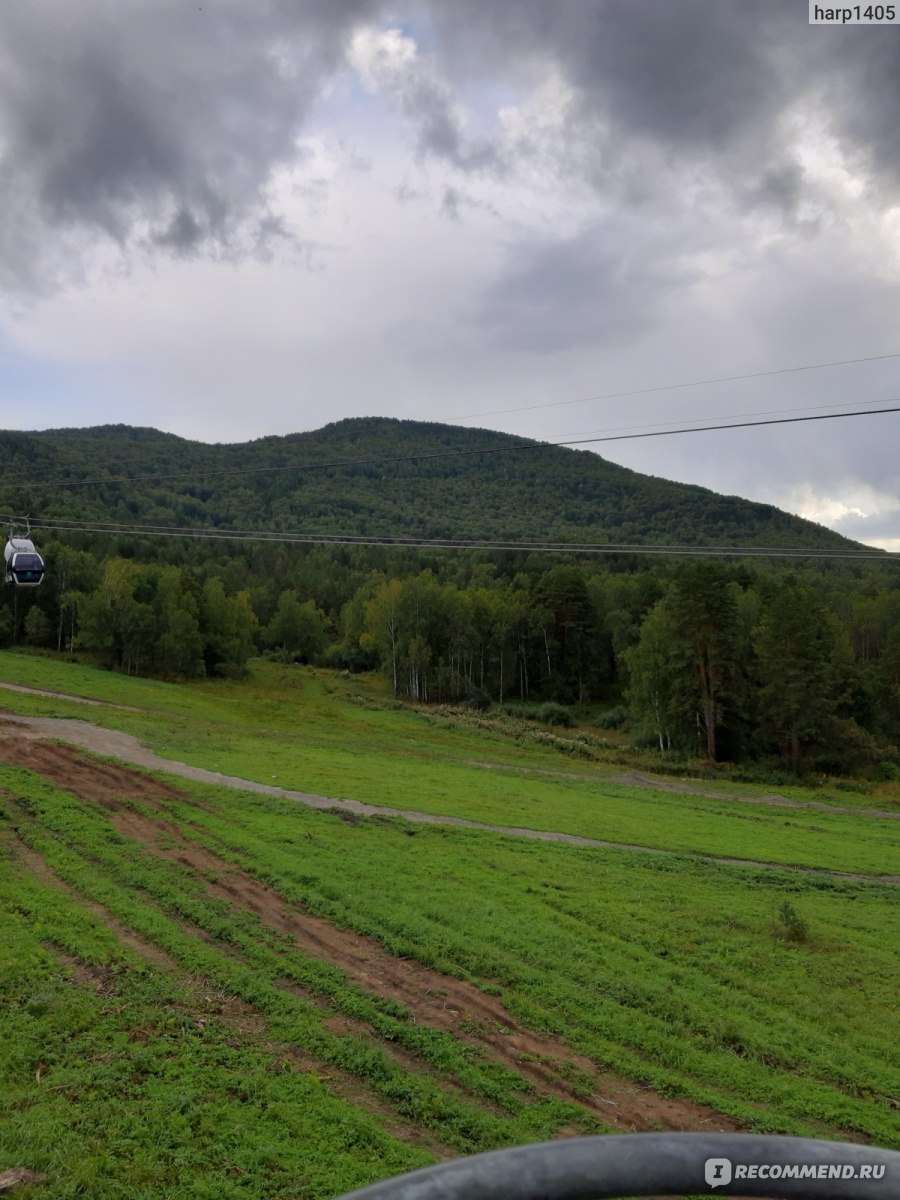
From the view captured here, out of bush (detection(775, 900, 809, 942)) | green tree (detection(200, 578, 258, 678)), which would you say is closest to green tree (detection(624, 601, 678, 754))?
green tree (detection(200, 578, 258, 678))

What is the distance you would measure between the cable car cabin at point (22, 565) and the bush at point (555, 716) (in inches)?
2060

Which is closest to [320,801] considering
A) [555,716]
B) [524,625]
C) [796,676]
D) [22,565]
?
[22,565]

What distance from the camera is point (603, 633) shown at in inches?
3509

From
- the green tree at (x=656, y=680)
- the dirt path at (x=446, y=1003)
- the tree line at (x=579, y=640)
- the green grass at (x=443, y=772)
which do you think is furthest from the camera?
the green tree at (x=656, y=680)

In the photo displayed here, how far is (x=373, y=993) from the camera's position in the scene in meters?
10.4

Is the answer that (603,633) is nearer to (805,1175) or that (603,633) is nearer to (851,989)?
(851,989)

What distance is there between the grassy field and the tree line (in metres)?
34.9

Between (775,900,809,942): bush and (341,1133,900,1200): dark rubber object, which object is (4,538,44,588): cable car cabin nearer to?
(775,900,809,942): bush

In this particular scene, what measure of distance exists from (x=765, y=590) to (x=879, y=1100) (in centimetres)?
7786

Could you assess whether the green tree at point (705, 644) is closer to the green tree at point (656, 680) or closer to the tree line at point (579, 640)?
the tree line at point (579, 640)

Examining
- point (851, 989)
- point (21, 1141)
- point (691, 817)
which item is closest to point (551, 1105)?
point (21, 1141)

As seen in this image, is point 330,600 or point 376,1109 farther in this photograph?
point 330,600

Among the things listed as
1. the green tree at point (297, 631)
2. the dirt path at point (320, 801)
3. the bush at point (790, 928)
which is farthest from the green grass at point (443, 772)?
the green tree at point (297, 631)

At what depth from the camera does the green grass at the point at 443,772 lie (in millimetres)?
24406
